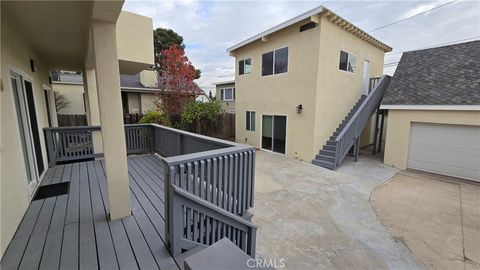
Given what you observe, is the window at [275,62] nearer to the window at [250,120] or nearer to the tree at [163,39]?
the window at [250,120]

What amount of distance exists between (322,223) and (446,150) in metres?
6.54

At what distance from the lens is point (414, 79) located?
864cm

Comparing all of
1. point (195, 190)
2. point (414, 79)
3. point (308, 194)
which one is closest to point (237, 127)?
point (308, 194)

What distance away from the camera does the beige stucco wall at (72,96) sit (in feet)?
42.5

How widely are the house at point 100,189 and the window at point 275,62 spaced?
657cm

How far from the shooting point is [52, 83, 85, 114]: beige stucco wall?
510 inches

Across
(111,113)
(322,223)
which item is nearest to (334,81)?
(322,223)

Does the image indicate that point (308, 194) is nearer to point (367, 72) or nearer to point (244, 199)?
point (244, 199)

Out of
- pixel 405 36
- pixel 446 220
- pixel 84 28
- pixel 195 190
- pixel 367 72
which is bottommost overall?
pixel 446 220

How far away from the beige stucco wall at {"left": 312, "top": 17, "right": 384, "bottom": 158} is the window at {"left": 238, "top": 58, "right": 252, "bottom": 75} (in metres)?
3.99

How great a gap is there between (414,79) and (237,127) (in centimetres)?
846

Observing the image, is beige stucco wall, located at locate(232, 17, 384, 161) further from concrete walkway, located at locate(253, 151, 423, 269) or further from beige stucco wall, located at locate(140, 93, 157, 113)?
beige stucco wall, located at locate(140, 93, 157, 113)

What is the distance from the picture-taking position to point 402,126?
799 cm

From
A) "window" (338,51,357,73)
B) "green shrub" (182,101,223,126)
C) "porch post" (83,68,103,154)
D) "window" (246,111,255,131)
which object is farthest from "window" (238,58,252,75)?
"porch post" (83,68,103,154)
